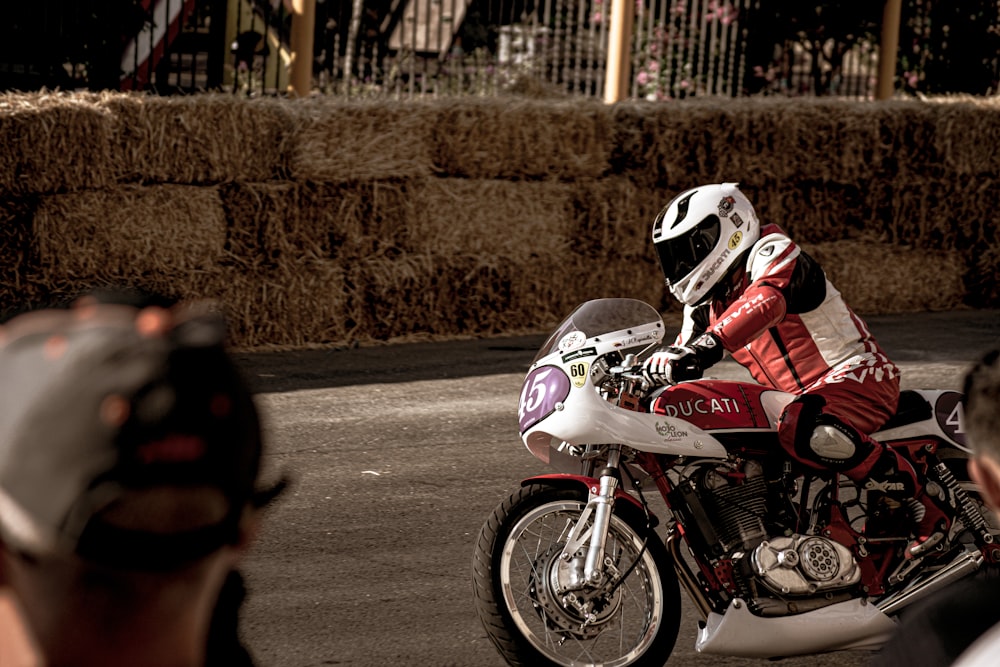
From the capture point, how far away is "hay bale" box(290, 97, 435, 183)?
9.70 m

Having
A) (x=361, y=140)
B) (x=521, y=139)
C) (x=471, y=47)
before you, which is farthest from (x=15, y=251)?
(x=471, y=47)

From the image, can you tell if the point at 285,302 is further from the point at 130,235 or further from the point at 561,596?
the point at 561,596

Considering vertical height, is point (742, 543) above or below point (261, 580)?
above

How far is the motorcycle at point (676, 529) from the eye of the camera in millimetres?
4270

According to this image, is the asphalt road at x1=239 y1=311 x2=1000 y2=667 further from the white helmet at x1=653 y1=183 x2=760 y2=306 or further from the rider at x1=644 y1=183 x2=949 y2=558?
the white helmet at x1=653 y1=183 x2=760 y2=306

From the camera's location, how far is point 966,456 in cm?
464

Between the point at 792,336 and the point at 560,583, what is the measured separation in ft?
3.93

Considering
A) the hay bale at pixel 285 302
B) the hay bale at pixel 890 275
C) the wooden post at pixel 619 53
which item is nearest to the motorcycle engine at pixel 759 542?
the hay bale at pixel 285 302

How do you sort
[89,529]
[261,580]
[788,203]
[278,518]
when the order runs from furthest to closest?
[788,203]
[278,518]
[261,580]
[89,529]

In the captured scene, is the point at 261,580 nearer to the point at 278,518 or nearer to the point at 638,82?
the point at 278,518

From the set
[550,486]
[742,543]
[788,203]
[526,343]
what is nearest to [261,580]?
[550,486]

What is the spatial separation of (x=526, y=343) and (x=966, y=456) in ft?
19.3

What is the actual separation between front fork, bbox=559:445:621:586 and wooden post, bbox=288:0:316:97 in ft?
23.6

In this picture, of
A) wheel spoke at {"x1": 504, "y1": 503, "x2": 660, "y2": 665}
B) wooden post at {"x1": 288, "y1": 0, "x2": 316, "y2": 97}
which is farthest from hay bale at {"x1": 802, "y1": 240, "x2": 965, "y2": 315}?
wheel spoke at {"x1": 504, "y1": 503, "x2": 660, "y2": 665}
